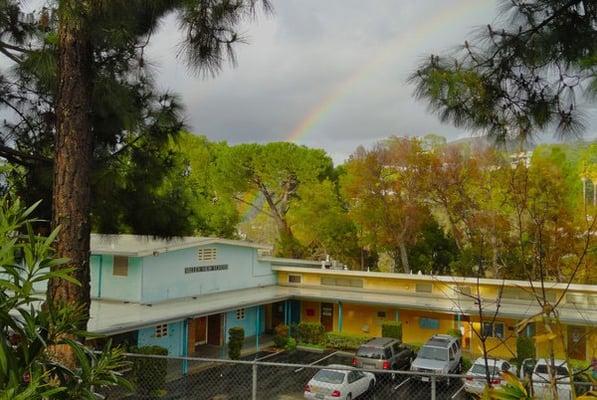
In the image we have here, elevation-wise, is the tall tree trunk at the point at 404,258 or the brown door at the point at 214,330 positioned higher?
the tall tree trunk at the point at 404,258

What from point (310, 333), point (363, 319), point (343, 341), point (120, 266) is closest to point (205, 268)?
point (120, 266)

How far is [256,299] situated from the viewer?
79.2 ft

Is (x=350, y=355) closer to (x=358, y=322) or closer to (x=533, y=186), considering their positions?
(x=358, y=322)

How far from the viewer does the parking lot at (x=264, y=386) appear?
1670 cm

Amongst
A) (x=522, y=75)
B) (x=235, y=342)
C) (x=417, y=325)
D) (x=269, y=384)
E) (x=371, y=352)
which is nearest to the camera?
(x=522, y=75)

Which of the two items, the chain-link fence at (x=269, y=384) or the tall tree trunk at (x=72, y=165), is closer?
the tall tree trunk at (x=72, y=165)

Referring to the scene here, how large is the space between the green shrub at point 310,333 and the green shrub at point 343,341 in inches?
16.7

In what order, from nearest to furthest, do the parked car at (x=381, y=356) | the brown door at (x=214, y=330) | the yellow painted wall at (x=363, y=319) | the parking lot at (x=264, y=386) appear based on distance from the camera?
the parking lot at (x=264, y=386), the parked car at (x=381, y=356), the brown door at (x=214, y=330), the yellow painted wall at (x=363, y=319)

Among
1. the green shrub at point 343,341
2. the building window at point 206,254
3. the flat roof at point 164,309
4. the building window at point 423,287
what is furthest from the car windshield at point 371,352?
the building window at point 206,254

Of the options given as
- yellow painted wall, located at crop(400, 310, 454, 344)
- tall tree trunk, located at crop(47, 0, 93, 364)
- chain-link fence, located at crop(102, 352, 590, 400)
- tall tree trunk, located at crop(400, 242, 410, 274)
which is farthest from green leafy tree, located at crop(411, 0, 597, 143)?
tall tree trunk, located at crop(400, 242, 410, 274)

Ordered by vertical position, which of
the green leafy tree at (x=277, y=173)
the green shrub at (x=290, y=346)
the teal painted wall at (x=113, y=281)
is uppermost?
the green leafy tree at (x=277, y=173)

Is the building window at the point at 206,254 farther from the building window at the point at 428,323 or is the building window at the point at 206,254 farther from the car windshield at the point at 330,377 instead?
the building window at the point at 428,323

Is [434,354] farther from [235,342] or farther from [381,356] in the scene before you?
[235,342]

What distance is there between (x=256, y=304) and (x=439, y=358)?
8394 millimetres
